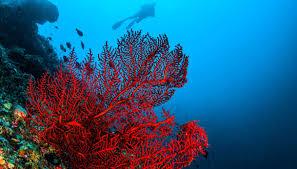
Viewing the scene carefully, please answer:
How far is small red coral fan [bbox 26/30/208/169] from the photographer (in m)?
3.22

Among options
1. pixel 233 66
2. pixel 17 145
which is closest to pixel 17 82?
pixel 17 145

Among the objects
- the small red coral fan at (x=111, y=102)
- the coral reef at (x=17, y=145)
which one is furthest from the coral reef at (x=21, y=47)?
the small red coral fan at (x=111, y=102)

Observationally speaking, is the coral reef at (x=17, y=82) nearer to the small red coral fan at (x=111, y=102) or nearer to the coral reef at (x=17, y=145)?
the coral reef at (x=17, y=145)

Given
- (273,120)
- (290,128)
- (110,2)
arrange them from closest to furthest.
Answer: (290,128), (273,120), (110,2)

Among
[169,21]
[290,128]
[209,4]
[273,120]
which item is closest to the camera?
[290,128]

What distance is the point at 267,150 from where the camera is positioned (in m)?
51.3

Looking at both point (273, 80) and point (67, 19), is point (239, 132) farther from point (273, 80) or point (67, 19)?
point (67, 19)

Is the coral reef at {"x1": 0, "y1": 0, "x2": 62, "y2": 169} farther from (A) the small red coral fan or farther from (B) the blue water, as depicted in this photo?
(B) the blue water

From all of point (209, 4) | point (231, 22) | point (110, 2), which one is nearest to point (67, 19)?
point (110, 2)

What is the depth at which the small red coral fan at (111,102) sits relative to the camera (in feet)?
10.6

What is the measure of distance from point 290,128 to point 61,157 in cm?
6148

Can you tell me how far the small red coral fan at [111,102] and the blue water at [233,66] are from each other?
44212 mm

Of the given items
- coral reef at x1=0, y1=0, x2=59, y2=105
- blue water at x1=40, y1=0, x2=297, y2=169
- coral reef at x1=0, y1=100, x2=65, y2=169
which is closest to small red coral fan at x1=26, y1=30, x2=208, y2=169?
coral reef at x1=0, y1=100, x2=65, y2=169

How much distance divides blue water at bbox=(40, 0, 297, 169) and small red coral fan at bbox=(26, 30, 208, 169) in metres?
44.2
